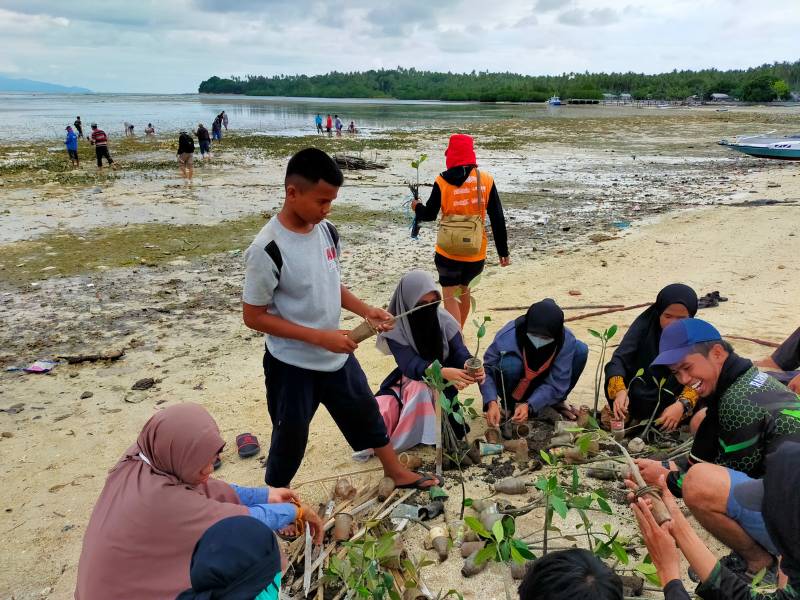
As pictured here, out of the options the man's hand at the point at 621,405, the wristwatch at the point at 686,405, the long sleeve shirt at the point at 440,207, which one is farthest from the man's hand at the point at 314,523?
the long sleeve shirt at the point at 440,207

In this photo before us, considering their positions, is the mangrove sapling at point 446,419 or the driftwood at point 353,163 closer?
the mangrove sapling at point 446,419

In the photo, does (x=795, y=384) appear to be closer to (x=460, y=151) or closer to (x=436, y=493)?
(x=436, y=493)

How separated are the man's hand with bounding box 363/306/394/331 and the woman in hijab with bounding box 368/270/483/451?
1.68ft

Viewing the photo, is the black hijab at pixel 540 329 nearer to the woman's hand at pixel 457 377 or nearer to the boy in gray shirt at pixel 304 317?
the woman's hand at pixel 457 377

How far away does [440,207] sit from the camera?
15.0 feet

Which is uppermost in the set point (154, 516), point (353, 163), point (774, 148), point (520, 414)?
point (774, 148)

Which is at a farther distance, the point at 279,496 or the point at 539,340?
the point at 539,340

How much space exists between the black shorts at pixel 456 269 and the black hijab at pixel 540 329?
3.16ft

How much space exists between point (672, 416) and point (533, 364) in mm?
872

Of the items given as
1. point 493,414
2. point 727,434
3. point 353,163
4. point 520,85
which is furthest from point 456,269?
point 520,85

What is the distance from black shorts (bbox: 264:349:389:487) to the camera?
260cm

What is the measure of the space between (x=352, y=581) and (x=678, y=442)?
226 centimetres

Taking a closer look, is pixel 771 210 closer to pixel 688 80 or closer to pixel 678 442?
pixel 678 442

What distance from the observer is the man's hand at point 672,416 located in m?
3.32
